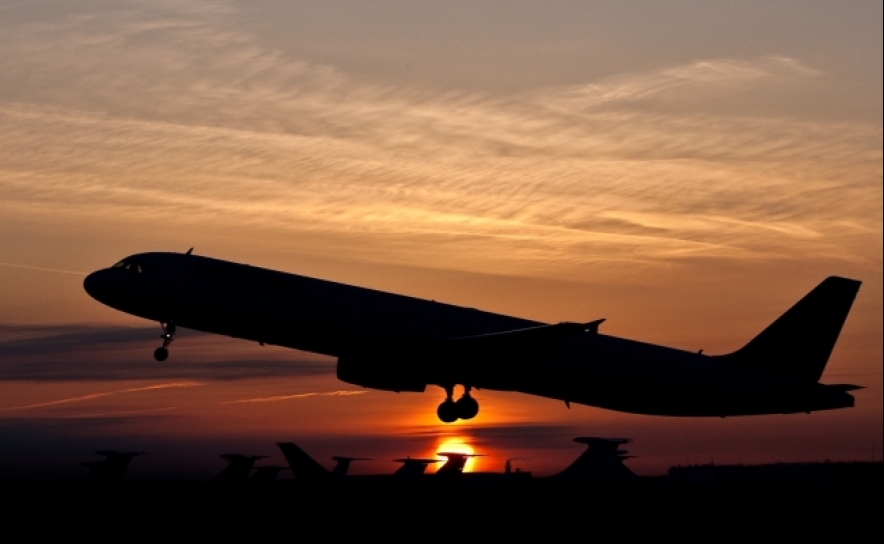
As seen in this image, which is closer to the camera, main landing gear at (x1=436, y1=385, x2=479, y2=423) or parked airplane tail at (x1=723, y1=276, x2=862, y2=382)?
main landing gear at (x1=436, y1=385, x2=479, y2=423)

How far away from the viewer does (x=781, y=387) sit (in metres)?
62.2

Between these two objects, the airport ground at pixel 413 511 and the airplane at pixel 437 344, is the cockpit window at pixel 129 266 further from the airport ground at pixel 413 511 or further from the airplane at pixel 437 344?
the airport ground at pixel 413 511

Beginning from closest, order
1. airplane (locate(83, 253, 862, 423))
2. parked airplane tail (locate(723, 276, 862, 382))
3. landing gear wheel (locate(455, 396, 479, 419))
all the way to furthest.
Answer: airplane (locate(83, 253, 862, 423))
landing gear wheel (locate(455, 396, 479, 419))
parked airplane tail (locate(723, 276, 862, 382))

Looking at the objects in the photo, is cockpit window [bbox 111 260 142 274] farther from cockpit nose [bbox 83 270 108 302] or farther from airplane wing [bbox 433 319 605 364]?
airplane wing [bbox 433 319 605 364]

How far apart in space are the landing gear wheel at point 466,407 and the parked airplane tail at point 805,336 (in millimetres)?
14526

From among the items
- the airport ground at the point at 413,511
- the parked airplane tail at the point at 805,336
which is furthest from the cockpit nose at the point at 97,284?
the parked airplane tail at the point at 805,336

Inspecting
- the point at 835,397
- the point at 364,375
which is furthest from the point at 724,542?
the point at 835,397

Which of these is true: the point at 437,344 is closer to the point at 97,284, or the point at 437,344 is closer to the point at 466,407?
the point at 466,407

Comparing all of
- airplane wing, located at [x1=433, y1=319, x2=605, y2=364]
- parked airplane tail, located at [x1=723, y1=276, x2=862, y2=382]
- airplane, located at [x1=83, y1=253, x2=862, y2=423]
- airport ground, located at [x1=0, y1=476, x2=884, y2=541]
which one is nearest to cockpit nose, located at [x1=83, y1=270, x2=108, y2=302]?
airplane, located at [x1=83, y1=253, x2=862, y2=423]

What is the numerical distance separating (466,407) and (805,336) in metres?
19.1

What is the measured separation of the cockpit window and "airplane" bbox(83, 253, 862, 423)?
3.0 inches

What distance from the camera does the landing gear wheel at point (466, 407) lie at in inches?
2258

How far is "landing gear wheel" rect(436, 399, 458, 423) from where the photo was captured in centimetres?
5706

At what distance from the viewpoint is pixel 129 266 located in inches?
2126
